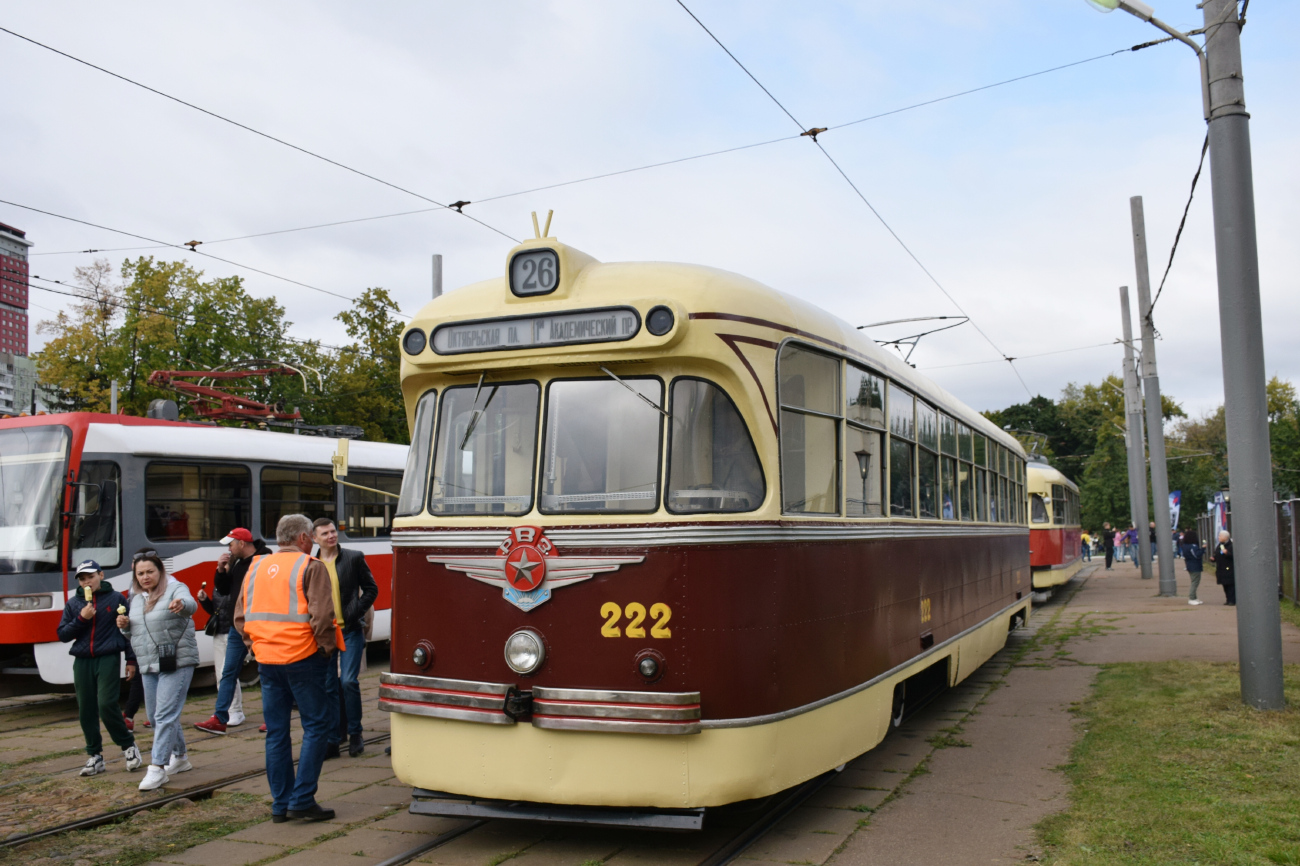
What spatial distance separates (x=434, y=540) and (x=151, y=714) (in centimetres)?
320

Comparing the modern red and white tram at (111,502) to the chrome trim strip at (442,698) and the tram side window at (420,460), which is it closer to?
the tram side window at (420,460)

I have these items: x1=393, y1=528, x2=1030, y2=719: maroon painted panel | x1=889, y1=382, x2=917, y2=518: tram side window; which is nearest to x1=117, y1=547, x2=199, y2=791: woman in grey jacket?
x1=393, y1=528, x2=1030, y2=719: maroon painted panel

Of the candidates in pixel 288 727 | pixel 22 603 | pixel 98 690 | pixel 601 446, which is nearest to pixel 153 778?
pixel 98 690

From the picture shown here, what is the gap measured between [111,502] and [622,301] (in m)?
7.77

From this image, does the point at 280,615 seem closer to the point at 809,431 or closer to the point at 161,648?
the point at 161,648

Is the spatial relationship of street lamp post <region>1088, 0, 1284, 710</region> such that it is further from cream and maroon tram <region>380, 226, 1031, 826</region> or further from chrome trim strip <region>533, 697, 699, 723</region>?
chrome trim strip <region>533, 697, 699, 723</region>

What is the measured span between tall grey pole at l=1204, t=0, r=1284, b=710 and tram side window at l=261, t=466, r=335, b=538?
9391 mm

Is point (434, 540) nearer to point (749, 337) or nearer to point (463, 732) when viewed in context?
point (463, 732)

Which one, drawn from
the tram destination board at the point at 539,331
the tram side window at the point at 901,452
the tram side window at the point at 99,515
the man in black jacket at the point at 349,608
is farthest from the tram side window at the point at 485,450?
the tram side window at the point at 99,515

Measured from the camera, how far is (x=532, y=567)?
211 inches

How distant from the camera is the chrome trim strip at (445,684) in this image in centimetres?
538

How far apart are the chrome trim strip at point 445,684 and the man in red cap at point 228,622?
3.39 m

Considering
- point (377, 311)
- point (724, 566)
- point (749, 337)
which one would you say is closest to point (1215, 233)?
point (749, 337)

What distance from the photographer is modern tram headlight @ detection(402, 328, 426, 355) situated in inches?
231
